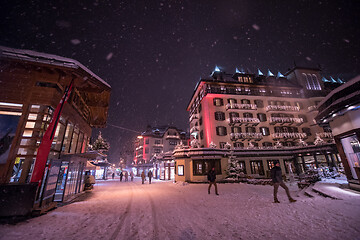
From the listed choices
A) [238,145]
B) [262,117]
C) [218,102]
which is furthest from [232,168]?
[262,117]

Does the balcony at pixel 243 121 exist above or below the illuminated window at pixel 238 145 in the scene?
above

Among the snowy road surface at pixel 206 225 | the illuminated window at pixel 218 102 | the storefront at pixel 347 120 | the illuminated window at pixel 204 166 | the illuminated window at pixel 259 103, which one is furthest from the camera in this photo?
the illuminated window at pixel 259 103

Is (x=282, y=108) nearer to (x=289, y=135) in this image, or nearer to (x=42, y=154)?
(x=289, y=135)

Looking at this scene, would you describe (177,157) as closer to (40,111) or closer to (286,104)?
(40,111)

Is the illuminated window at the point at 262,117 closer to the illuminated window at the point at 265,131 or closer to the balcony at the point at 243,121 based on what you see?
the illuminated window at the point at 265,131

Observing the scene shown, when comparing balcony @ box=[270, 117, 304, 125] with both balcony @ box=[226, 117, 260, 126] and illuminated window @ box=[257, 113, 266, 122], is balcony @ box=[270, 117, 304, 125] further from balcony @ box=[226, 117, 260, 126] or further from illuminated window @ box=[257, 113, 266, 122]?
balcony @ box=[226, 117, 260, 126]

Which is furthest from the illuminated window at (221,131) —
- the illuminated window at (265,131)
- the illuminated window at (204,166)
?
the illuminated window at (265,131)

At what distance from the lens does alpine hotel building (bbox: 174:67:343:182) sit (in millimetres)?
22297

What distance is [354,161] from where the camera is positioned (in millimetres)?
8172

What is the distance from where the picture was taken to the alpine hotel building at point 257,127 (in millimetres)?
22297

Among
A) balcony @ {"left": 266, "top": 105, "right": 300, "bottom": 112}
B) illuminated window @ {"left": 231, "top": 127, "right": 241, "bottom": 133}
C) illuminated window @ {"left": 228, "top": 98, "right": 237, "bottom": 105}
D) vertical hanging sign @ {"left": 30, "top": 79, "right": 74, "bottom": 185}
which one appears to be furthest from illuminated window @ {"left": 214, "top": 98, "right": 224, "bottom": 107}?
vertical hanging sign @ {"left": 30, "top": 79, "right": 74, "bottom": 185}

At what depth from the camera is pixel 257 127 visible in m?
27.8

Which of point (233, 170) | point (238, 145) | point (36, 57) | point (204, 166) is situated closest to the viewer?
point (36, 57)

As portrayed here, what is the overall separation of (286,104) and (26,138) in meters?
37.4
